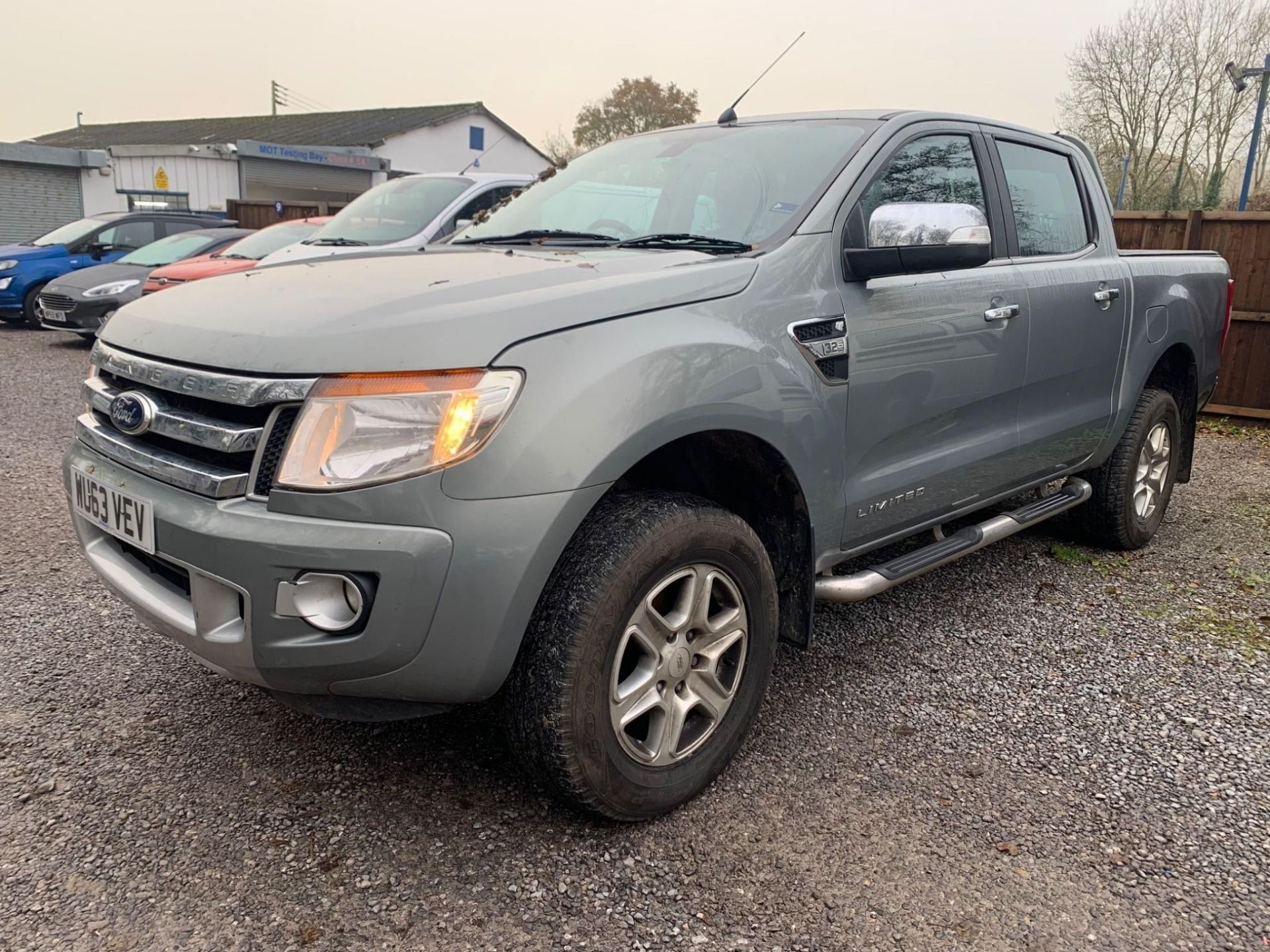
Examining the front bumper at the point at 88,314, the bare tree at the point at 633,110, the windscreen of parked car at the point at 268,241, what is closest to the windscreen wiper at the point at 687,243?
the windscreen of parked car at the point at 268,241

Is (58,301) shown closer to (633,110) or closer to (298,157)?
(298,157)

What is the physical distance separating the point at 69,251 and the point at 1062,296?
42.4 feet

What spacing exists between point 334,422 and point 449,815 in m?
1.05

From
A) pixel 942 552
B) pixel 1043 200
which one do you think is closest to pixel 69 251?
pixel 1043 200

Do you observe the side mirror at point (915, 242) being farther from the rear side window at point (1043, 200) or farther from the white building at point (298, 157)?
the white building at point (298, 157)

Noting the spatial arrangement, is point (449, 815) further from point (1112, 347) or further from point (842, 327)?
point (1112, 347)

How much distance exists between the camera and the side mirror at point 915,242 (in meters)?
2.68

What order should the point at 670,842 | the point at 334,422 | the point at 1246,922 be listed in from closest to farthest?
the point at 334,422 → the point at 1246,922 → the point at 670,842

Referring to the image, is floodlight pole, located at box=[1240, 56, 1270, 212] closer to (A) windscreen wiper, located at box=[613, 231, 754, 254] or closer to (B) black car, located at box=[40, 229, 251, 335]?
(B) black car, located at box=[40, 229, 251, 335]

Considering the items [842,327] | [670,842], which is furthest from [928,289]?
[670,842]

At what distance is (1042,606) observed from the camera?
12.9 feet

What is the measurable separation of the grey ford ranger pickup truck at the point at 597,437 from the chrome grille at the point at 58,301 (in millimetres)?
9025

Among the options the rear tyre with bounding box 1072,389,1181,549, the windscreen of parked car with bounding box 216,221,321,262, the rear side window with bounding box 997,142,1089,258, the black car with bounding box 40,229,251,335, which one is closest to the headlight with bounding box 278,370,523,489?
the rear side window with bounding box 997,142,1089,258

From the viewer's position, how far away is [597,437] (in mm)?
2062
